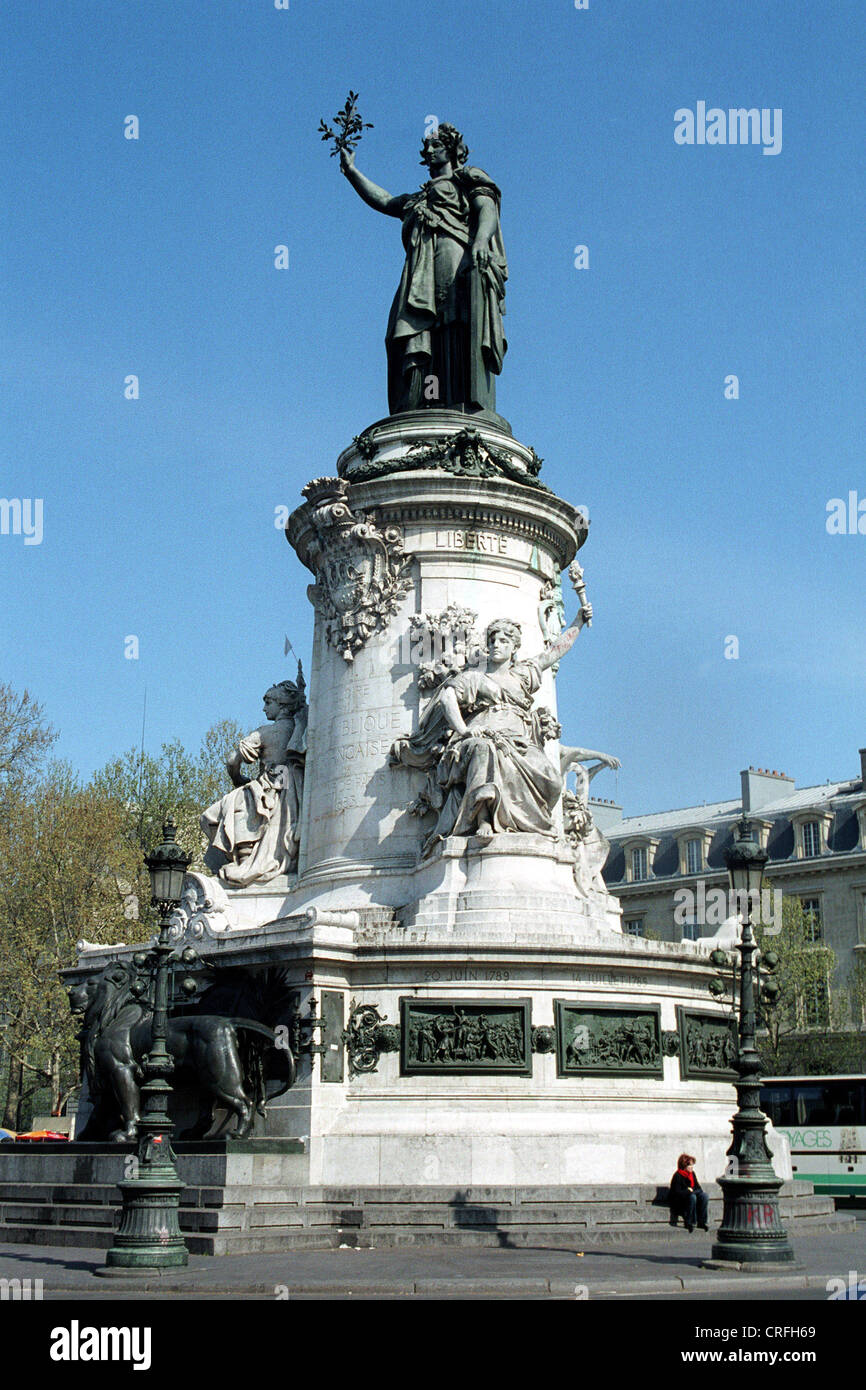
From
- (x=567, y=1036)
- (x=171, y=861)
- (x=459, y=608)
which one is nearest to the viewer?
(x=171, y=861)

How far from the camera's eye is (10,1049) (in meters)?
42.0

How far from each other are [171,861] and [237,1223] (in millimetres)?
4386

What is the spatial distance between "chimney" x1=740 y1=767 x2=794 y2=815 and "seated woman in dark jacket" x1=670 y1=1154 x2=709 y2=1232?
5081 centimetres

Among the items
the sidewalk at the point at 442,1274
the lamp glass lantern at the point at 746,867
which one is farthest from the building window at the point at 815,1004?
the lamp glass lantern at the point at 746,867

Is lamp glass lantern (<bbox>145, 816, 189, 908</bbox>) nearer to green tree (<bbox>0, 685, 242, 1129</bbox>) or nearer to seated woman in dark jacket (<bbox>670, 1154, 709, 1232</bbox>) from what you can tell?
seated woman in dark jacket (<bbox>670, 1154, 709, 1232</bbox>)

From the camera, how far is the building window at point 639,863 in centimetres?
6856

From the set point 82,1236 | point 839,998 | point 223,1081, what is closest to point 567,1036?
point 223,1081

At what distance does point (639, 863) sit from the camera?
6894 cm

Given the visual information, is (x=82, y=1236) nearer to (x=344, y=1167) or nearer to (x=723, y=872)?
(x=344, y=1167)

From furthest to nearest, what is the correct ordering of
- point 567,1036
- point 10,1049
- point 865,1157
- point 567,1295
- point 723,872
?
point 723,872, point 10,1049, point 865,1157, point 567,1036, point 567,1295

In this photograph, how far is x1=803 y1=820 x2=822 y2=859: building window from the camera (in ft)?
202

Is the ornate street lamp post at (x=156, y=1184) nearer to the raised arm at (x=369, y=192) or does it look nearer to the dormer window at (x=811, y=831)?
the raised arm at (x=369, y=192)

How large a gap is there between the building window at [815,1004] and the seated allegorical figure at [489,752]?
32.5 metres

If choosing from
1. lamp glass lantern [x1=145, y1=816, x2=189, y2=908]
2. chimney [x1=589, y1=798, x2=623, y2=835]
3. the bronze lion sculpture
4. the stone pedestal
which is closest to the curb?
lamp glass lantern [x1=145, y1=816, x2=189, y2=908]
